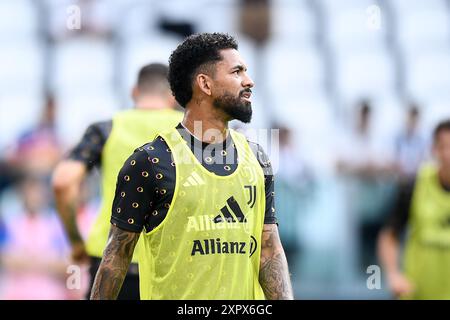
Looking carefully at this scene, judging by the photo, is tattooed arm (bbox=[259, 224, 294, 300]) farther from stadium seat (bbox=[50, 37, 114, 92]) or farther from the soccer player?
stadium seat (bbox=[50, 37, 114, 92])

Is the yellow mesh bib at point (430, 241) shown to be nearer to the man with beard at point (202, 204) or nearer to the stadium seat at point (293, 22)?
the man with beard at point (202, 204)

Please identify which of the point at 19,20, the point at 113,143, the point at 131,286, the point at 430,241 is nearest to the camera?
the point at 131,286

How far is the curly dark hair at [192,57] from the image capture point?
4.18m

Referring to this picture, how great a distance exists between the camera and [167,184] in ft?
13.1

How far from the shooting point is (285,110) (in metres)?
11.3

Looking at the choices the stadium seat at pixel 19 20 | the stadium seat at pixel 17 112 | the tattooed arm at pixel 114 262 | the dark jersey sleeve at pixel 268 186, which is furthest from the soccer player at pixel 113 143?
the stadium seat at pixel 19 20

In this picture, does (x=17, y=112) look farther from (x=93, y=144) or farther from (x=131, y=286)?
(x=131, y=286)

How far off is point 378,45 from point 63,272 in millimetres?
5360

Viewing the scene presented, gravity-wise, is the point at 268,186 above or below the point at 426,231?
above

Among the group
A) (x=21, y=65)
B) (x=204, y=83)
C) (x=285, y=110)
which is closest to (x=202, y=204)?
(x=204, y=83)

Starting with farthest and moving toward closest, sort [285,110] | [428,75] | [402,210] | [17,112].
A: [428,75] < [285,110] < [17,112] < [402,210]

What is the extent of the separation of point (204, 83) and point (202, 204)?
0.53 m


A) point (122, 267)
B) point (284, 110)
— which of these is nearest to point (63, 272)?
point (284, 110)

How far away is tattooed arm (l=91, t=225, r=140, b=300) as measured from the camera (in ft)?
13.3
